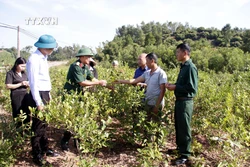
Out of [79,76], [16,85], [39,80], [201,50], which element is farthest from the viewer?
[201,50]

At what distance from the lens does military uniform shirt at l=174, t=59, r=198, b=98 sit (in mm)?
3059

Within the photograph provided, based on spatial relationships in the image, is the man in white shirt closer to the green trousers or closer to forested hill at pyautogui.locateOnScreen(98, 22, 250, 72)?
the green trousers

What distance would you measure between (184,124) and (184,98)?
37 centimetres

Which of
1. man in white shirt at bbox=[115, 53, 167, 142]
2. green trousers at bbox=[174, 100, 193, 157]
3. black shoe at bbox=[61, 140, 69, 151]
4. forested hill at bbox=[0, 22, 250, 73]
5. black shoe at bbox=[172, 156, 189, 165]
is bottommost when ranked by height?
black shoe at bbox=[172, 156, 189, 165]

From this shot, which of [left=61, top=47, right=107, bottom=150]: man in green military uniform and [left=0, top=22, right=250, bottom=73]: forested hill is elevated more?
[left=0, top=22, right=250, bottom=73]: forested hill

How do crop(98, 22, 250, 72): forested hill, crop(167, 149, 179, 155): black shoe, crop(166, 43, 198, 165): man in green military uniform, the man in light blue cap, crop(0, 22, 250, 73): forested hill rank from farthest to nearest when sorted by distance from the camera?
crop(98, 22, 250, 72): forested hill → crop(0, 22, 250, 73): forested hill → crop(167, 149, 179, 155): black shoe → crop(166, 43, 198, 165): man in green military uniform → the man in light blue cap

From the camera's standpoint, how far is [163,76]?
11.0 feet

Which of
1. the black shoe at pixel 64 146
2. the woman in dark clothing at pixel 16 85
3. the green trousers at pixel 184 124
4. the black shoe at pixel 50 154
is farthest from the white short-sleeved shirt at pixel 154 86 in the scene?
the woman in dark clothing at pixel 16 85

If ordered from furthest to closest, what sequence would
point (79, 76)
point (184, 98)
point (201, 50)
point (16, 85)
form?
point (201, 50) → point (16, 85) → point (79, 76) → point (184, 98)

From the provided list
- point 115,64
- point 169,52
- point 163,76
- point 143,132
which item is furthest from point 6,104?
point 169,52

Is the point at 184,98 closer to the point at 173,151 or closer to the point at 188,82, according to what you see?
the point at 188,82

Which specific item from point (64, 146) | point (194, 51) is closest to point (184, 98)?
point (64, 146)

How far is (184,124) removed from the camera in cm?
317

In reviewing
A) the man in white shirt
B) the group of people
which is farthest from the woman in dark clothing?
the man in white shirt
